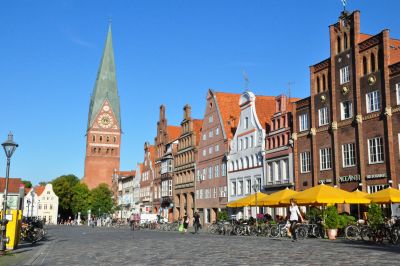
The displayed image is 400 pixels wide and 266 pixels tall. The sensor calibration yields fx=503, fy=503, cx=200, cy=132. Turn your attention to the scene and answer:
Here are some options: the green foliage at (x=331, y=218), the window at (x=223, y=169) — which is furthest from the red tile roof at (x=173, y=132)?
the green foliage at (x=331, y=218)

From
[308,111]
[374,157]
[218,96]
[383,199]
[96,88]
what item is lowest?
[383,199]

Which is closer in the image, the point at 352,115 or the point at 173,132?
the point at 352,115

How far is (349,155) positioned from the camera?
40062 millimetres

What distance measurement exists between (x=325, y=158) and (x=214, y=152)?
25619mm

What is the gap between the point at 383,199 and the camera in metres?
28.2

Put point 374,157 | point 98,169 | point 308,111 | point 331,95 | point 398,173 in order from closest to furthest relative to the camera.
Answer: point 398,173 < point 374,157 < point 331,95 < point 308,111 < point 98,169

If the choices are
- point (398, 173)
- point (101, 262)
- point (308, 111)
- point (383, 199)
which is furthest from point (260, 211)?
point (101, 262)

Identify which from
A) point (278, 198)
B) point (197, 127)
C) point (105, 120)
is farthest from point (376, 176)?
point (105, 120)

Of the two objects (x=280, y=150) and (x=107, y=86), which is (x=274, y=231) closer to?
(x=280, y=150)

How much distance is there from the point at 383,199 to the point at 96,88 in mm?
137590

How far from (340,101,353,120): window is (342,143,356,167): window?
7.90 ft

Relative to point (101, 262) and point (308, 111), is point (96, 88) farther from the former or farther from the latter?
point (101, 262)

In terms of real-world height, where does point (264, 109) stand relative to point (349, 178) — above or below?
above

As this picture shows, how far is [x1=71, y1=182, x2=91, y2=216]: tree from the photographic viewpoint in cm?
12201
